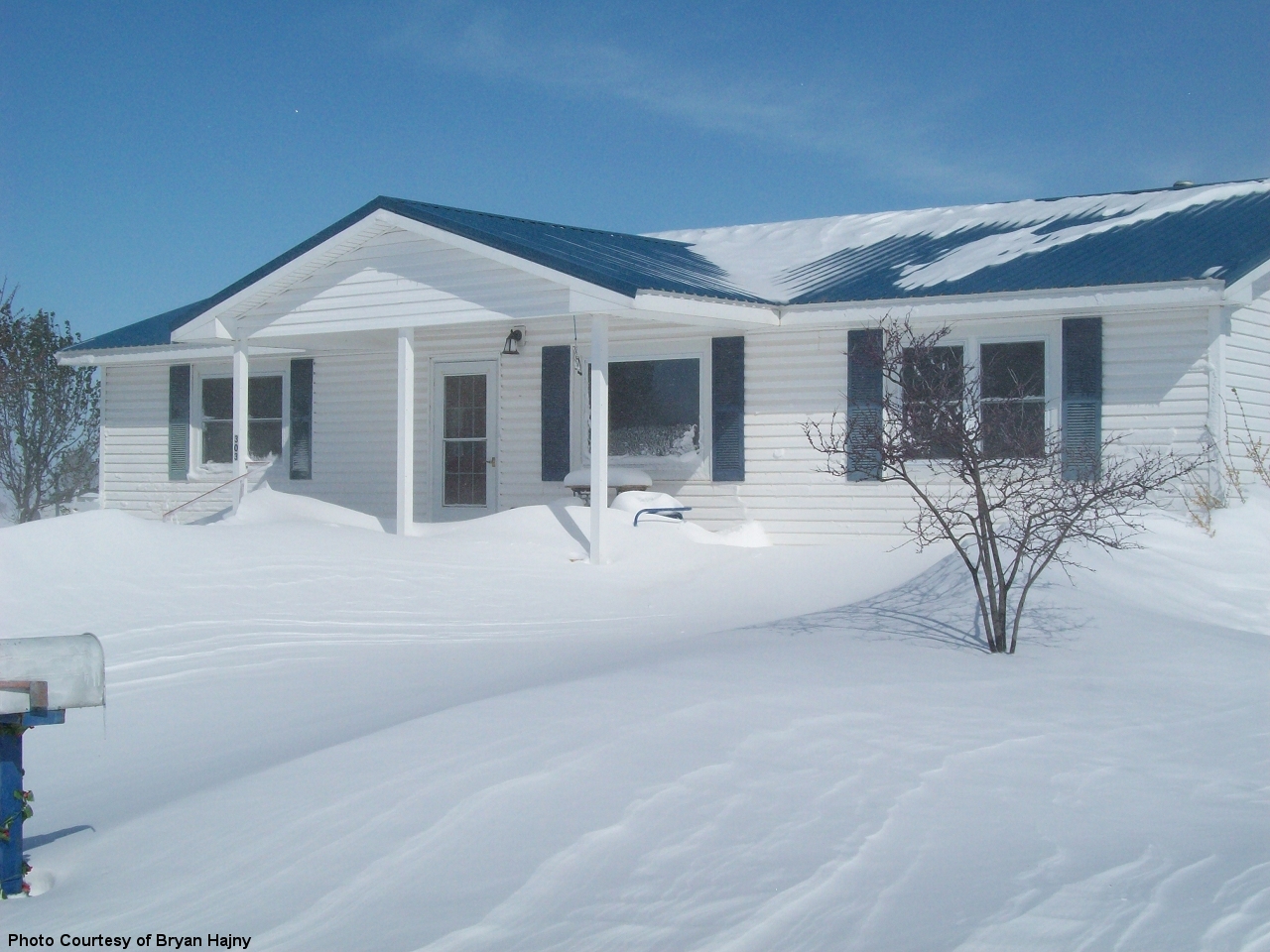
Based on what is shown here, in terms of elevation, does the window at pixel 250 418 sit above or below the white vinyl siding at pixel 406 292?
below

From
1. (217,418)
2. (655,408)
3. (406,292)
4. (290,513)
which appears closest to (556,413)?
(655,408)

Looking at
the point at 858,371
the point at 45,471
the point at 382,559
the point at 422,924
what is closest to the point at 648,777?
the point at 422,924

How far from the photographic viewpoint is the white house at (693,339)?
39.7 ft

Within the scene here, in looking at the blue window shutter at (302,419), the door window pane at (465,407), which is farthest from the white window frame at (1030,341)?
the blue window shutter at (302,419)

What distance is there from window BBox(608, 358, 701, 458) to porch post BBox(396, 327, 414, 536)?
255 cm

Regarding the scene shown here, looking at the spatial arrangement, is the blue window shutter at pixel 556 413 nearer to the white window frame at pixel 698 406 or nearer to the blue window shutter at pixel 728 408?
the white window frame at pixel 698 406

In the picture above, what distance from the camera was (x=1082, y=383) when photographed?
12.3 m

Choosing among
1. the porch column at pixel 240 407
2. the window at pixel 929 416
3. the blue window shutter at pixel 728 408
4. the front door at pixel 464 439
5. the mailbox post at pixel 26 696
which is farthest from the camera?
the front door at pixel 464 439

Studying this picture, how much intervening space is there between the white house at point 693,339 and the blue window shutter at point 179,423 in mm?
342

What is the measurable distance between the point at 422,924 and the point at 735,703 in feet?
8.73

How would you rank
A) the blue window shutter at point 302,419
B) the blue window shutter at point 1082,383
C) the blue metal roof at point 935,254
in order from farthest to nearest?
the blue window shutter at point 302,419 < the blue window shutter at point 1082,383 < the blue metal roof at point 935,254

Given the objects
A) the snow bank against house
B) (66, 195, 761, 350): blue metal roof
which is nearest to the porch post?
the snow bank against house

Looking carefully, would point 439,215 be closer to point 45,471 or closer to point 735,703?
point 735,703

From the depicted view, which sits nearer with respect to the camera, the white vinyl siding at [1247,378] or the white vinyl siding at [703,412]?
the white vinyl siding at [703,412]
